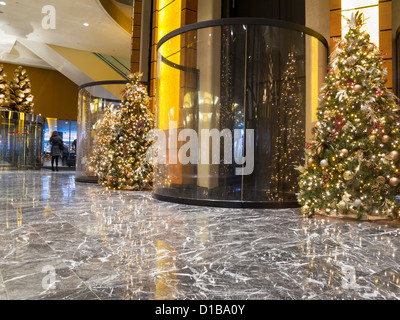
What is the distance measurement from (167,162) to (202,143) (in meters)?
0.78

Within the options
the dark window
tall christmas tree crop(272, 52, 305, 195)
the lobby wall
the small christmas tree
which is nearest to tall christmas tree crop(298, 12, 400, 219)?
tall christmas tree crop(272, 52, 305, 195)

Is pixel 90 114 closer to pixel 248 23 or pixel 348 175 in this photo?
pixel 248 23

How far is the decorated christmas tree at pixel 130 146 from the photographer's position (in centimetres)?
676

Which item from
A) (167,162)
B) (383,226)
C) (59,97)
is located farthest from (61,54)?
(383,226)

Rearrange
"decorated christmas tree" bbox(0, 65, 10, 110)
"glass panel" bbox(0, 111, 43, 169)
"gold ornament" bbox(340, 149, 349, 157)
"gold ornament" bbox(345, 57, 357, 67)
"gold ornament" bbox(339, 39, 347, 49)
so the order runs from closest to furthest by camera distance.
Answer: "gold ornament" bbox(340, 149, 349, 157) → "gold ornament" bbox(345, 57, 357, 67) → "gold ornament" bbox(339, 39, 347, 49) → "glass panel" bbox(0, 111, 43, 169) → "decorated christmas tree" bbox(0, 65, 10, 110)

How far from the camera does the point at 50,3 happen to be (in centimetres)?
1121

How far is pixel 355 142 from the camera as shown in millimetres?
3723

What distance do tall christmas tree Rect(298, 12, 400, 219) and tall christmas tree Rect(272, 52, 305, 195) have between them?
0.54 m

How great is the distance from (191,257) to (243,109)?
2.70 meters

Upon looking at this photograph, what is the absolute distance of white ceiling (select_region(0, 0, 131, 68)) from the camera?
11656 millimetres

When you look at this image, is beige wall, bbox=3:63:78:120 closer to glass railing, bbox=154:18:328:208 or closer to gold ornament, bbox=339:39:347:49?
glass railing, bbox=154:18:328:208

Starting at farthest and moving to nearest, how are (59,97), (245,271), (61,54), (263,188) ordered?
(59,97), (61,54), (263,188), (245,271)

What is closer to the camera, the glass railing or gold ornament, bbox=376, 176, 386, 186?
gold ornament, bbox=376, 176, 386, 186
